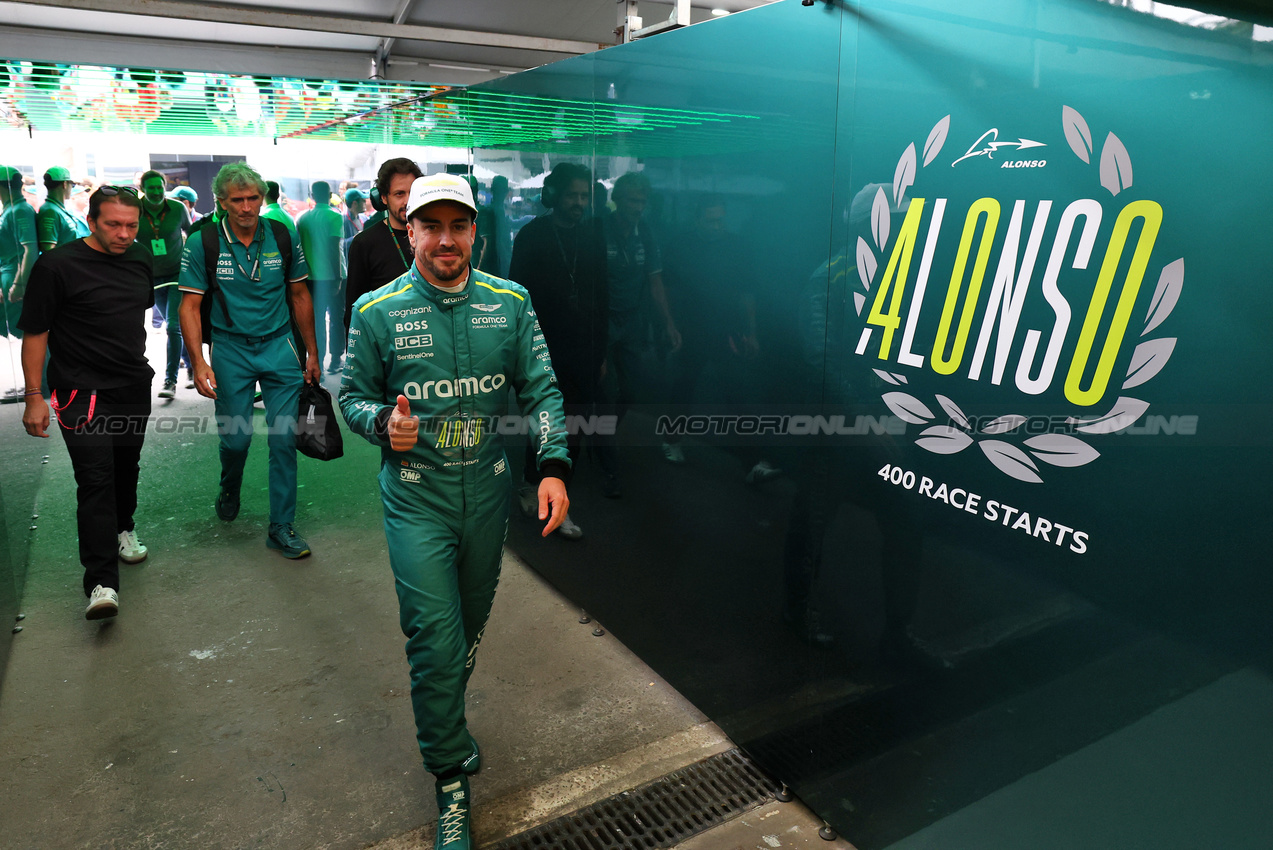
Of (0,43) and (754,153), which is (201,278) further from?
(0,43)

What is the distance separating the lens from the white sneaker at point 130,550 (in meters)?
4.46

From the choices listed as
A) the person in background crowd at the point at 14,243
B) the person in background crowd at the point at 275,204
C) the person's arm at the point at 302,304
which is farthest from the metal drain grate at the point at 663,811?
the person in background crowd at the point at 275,204

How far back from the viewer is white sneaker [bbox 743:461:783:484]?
266 centimetres

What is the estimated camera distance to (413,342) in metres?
2.53

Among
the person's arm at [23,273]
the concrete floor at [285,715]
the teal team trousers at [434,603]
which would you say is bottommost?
the concrete floor at [285,715]

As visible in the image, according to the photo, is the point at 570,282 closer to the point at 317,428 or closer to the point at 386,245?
the point at 386,245

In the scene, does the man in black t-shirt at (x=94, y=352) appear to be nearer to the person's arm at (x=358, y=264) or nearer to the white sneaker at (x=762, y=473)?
the person's arm at (x=358, y=264)

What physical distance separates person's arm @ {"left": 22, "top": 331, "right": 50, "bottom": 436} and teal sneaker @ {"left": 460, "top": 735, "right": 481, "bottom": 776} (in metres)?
2.27

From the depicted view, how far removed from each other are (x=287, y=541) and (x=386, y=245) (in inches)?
64.8

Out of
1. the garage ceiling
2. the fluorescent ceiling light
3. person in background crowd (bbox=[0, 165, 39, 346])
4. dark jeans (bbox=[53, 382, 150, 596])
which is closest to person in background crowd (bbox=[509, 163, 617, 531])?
dark jeans (bbox=[53, 382, 150, 596])

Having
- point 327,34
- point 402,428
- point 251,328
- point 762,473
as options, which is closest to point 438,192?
point 402,428

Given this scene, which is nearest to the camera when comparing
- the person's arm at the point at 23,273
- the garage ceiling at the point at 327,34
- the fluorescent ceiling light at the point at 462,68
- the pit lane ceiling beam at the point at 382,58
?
the person's arm at the point at 23,273

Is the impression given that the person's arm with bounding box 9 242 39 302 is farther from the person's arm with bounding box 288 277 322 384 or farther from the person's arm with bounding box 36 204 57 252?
the person's arm with bounding box 288 277 322 384
